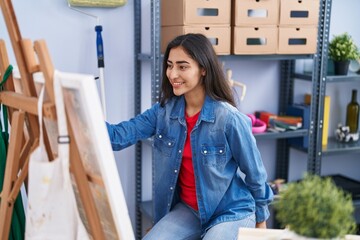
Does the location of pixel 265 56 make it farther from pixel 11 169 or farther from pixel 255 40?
pixel 11 169

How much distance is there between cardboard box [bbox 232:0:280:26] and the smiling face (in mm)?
631

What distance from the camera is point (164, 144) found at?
79.0 inches

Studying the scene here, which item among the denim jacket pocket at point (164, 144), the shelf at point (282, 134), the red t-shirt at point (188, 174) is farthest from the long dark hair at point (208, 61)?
the shelf at point (282, 134)

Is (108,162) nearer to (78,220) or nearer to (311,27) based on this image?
(78,220)

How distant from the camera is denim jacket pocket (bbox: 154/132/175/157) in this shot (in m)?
1.98

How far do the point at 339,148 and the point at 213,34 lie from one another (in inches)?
42.2

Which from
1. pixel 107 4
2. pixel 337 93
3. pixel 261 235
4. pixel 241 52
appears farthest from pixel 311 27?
pixel 261 235

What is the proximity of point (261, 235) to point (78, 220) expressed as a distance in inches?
20.5

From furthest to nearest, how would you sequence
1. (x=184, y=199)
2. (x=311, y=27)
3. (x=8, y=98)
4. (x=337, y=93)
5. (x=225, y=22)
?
(x=337, y=93) < (x=311, y=27) < (x=225, y=22) < (x=184, y=199) < (x=8, y=98)

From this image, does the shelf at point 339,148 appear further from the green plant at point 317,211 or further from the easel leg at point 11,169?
the easel leg at point 11,169

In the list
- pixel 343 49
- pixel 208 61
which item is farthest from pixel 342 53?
pixel 208 61

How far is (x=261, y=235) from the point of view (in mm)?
1322

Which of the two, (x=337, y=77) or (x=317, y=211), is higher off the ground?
(x=337, y=77)

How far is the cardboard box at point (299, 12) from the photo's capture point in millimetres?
2516
